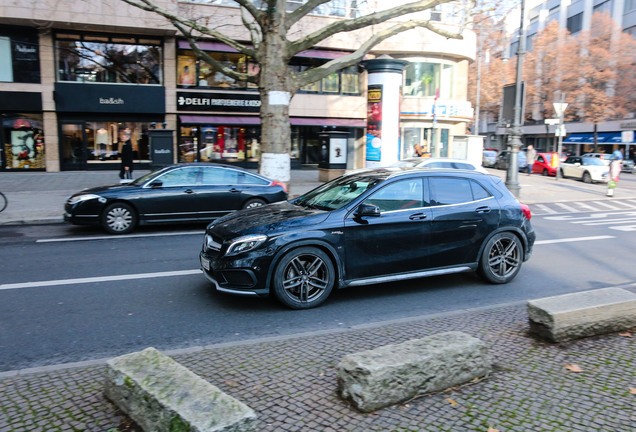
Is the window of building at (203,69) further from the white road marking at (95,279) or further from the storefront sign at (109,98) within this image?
the white road marking at (95,279)

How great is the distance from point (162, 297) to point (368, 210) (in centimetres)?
274

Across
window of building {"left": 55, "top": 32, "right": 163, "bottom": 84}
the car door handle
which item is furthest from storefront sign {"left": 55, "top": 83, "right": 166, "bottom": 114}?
the car door handle

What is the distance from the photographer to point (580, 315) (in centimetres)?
454

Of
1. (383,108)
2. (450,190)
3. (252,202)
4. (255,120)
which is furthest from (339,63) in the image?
(255,120)

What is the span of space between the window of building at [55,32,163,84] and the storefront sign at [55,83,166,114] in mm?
547

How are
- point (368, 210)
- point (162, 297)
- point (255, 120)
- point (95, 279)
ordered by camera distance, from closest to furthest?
point (368, 210)
point (162, 297)
point (95, 279)
point (255, 120)

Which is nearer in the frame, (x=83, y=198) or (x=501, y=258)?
(x=501, y=258)

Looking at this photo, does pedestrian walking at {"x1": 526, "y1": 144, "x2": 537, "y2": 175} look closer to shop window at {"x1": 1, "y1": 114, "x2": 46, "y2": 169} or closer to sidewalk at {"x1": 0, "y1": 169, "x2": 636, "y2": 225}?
sidewalk at {"x1": 0, "y1": 169, "x2": 636, "y2": 225}

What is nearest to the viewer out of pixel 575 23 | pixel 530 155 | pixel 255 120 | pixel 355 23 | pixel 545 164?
pixel 355 23

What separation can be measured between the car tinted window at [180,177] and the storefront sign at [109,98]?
14.9 meters

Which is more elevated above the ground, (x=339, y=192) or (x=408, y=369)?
(x=339, y=192)

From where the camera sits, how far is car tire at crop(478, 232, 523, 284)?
6.87 m

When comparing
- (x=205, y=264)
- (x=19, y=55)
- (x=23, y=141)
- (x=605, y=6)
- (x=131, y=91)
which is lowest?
(x=205, y=264)

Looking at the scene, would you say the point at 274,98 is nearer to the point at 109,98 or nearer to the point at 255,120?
the point at 255,120
